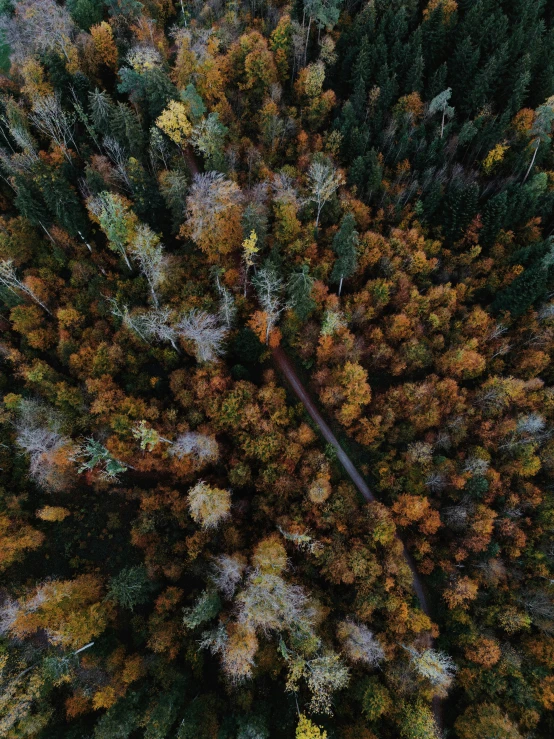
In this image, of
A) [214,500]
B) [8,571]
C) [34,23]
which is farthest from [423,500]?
[34,23]

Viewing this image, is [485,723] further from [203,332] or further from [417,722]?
[203,332]

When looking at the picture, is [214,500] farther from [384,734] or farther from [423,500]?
[384,734]

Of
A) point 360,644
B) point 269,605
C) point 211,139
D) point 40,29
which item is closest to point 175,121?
point 211,139

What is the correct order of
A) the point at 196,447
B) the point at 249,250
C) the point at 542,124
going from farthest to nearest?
the point at 542,124 → the point at 249,250 → the point at 196,447

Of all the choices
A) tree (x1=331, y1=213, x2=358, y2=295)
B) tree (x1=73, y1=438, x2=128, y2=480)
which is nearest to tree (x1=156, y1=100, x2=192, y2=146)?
tree (x1=331, y1=213, x2=358, y2=295)

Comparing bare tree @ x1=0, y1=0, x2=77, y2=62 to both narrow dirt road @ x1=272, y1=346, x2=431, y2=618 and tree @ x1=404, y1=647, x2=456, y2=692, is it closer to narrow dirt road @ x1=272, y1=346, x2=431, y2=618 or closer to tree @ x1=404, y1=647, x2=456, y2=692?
narrow dirt road @ x1=272, y1=346, x2=431, y2=618

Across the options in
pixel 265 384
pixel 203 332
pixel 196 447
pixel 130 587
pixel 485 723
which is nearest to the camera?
pixel 130 587
